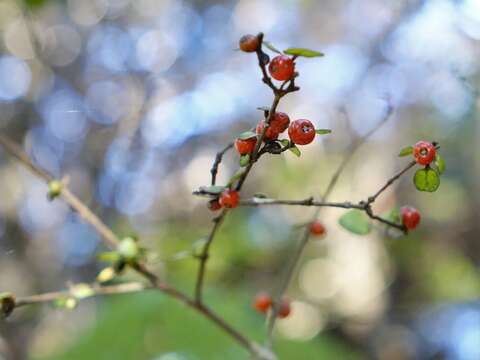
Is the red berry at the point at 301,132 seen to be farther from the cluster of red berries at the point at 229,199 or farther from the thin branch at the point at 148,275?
the thin branch at the point at 148,275

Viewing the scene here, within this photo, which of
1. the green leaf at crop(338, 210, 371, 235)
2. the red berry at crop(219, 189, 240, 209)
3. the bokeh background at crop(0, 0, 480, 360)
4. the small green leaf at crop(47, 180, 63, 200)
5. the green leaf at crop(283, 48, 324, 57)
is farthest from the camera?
the bokeh background at crop(0, 0, 480, 360)

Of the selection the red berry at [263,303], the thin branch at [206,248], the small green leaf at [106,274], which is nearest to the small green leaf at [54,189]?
the small green leaf at [106,274]

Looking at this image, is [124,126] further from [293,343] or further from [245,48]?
[245,48]

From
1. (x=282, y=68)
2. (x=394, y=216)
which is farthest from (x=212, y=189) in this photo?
(x=394, y=216)

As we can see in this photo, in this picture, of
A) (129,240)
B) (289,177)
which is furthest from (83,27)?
(129,240)

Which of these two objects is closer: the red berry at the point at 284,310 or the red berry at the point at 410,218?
the red berry at the point at 410,218

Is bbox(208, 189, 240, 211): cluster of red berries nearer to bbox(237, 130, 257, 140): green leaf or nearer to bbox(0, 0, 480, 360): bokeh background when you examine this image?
bbox(237, 130, 257, 140): green leaf

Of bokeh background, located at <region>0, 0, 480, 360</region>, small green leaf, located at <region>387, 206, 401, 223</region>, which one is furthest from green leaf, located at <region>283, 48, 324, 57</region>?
bokeh background, located at <region>0, 0, 480, 360</region>

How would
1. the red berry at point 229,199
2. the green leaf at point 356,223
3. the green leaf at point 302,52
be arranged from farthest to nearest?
the green leaf at point 356,223 < the red berry at point 229,199 < the green leaf at point 302,52
